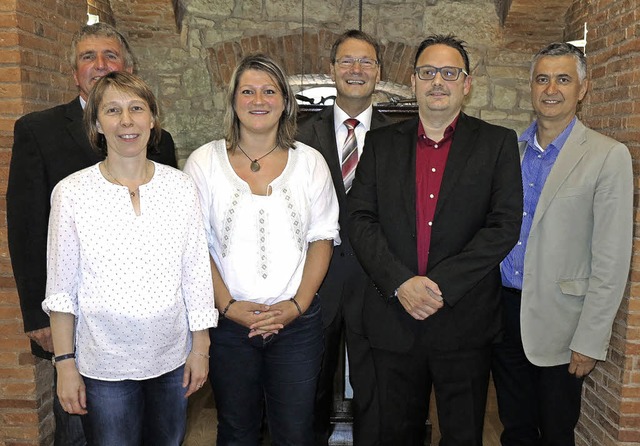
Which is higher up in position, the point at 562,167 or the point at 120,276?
the point at 562,167

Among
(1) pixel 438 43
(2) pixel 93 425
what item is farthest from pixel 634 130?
(2) pixel 93 425

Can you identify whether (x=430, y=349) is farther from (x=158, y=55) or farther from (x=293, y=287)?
(x=158, y=55)

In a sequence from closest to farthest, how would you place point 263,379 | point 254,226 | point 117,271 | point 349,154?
point 117,271 → point 254,226 → point 263,379 → point 349,154

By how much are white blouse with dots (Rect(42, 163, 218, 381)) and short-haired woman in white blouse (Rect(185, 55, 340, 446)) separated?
0.67ft

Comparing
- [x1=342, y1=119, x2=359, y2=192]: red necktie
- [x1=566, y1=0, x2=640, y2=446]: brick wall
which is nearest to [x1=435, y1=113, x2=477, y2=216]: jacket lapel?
[x1=342, y1=119, x2=359, y2=192]: red necktie

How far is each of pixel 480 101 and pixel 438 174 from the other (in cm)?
316

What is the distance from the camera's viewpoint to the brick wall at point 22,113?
2666 millimetres

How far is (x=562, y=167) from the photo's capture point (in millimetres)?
2311

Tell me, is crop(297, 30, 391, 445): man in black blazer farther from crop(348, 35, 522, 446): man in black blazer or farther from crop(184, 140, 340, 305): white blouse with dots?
crop(184, 140, 340, 305): white blouse with dots

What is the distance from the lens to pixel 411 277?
6.89ft

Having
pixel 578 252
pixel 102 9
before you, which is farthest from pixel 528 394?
pixel 102 9

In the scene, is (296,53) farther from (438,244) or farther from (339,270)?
(438,244)

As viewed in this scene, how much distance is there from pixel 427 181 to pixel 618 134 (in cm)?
109

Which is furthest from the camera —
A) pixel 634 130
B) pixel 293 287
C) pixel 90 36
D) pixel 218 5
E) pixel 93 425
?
pixel 218 5
